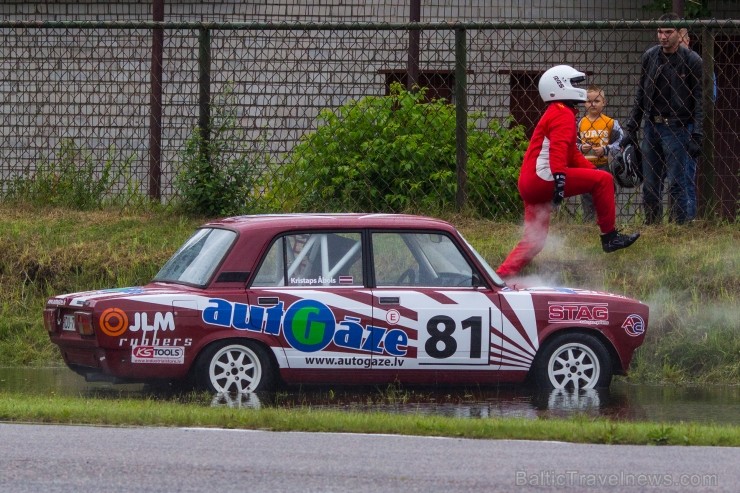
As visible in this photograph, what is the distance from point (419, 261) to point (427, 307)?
16.5 inches

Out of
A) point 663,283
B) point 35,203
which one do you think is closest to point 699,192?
point 663,283

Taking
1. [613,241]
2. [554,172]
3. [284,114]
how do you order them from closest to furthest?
1. [554,172]
2. [613,241]
3. [284,114]

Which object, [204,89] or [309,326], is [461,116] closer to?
[204,89]

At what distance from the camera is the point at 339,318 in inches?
397

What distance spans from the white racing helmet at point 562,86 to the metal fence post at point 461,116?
2.33 meters

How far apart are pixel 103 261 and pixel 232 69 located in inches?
113

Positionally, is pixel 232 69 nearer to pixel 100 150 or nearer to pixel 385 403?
pixel 100 150

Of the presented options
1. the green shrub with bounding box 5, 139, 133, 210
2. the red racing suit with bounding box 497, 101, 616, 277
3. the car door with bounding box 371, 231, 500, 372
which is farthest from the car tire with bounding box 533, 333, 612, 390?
the green shrub with bounding box 5, 139, 133, 210

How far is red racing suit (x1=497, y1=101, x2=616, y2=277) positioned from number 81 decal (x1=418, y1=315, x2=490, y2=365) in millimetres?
2078

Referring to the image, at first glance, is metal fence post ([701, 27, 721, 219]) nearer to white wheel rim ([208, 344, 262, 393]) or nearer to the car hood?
white wheel rim ([208, 344, 262, 393])

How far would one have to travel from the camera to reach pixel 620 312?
10.5m

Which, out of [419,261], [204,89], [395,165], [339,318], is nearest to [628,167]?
[395,165]

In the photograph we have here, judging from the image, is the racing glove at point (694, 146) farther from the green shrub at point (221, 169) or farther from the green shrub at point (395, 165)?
the green shrub at point (221, 169)

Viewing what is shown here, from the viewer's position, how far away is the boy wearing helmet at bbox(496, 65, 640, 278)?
1224cm
